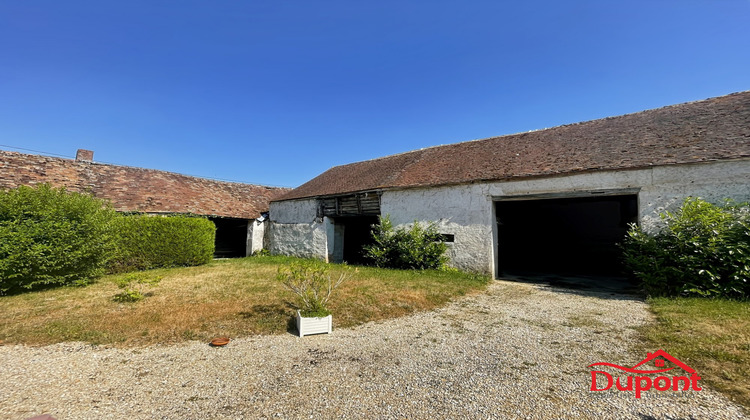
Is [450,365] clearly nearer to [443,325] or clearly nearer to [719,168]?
[443,325]

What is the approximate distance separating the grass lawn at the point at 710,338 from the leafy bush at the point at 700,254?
1.74 ft

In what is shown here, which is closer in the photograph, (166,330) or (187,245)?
(166,330)

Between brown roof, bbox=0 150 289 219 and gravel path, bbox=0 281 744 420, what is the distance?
12265mm

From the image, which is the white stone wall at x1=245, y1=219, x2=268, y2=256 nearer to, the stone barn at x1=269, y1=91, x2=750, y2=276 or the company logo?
the stone barn at x1=269, y1=91, x2=750, y2=276

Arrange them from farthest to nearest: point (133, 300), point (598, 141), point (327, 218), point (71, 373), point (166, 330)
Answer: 1. point (327, 218)
2. point (598, 141)
3. point (133, 300)
4. point (166, 330)
5. point (71, 373)

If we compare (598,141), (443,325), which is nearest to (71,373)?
(443,325)

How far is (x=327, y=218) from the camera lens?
15.1m

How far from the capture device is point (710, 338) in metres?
4.41

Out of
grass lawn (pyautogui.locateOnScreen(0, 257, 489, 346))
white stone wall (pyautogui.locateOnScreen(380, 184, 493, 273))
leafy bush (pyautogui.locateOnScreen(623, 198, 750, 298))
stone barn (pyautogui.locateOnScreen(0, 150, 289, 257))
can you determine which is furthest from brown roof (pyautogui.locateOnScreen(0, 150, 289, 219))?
leafy bush (pyautogui.locateOnScreen(623, 198, 750, 298))

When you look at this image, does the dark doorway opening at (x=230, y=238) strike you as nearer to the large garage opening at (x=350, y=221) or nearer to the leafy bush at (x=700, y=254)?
the large garage opening at (x=350, y=221)

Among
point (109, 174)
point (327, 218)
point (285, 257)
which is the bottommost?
point (285, 257)

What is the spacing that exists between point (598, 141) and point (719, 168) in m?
3.29

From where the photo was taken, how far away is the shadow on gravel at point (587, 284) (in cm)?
795

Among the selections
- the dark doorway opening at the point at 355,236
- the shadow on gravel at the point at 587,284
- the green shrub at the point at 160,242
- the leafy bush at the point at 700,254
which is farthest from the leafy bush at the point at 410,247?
the green shrub at the point at 160,242
